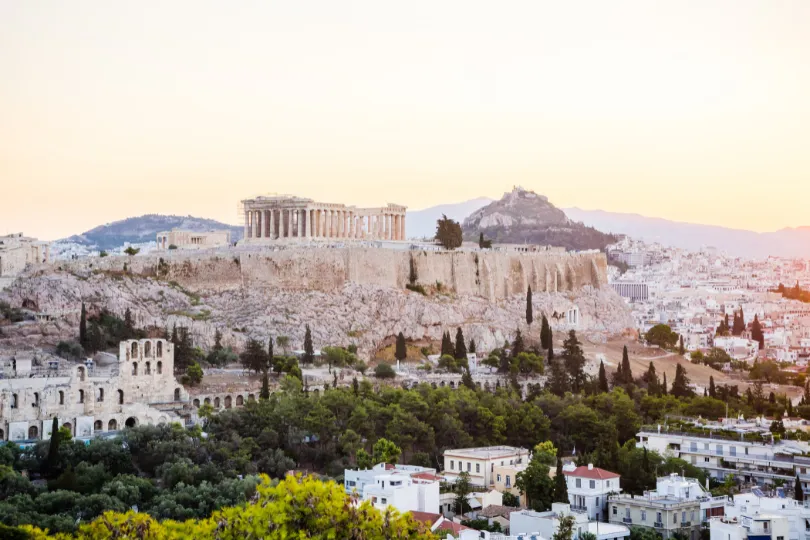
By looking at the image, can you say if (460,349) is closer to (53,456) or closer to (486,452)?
(486,452)

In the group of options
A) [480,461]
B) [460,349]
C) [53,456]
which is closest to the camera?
[53,456]

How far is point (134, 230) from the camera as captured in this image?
131m

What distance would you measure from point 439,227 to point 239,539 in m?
53.2

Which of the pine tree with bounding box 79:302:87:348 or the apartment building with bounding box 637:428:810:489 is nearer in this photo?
the apartment building with bounding box 637:428:810:489

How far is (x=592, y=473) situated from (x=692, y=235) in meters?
149

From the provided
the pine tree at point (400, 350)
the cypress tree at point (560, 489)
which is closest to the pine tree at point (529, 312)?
the pine tree at point (400, 350)

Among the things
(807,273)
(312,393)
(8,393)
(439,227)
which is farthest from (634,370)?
(807,273)

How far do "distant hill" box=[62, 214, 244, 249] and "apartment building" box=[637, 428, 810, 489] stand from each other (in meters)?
79.8

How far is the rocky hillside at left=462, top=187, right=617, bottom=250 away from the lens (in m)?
132

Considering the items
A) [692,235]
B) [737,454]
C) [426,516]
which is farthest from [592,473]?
[692,235]

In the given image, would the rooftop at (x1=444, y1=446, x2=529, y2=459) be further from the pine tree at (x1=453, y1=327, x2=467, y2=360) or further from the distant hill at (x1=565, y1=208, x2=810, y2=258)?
the distant hill at (x1=565, y1=208, x2=810, y2=258)

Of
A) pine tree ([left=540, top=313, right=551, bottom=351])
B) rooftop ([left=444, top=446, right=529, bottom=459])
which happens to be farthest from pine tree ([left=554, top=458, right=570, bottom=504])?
pine tree ([left=540, top=313, right=551, bottom=351])

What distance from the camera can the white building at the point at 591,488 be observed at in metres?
38.6

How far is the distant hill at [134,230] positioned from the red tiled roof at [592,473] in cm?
8465
